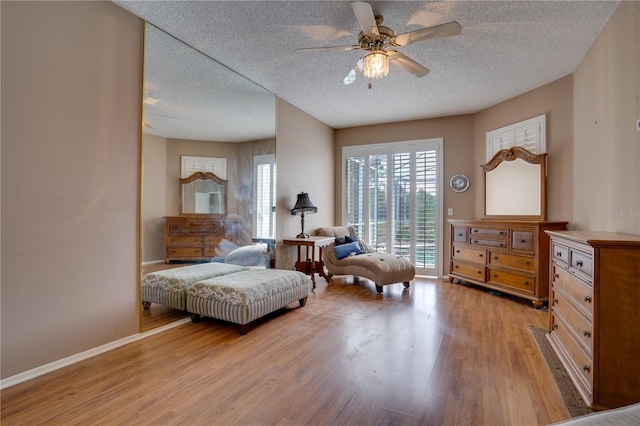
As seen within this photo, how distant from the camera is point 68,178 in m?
2.19

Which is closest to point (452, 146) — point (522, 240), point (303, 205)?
point (522, 240)

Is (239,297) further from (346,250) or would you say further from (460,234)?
(460,234)

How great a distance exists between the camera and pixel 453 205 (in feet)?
17.2

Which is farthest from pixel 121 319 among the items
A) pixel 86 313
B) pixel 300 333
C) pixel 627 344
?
pixel 627 344

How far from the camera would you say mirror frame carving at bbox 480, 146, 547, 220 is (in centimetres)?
400

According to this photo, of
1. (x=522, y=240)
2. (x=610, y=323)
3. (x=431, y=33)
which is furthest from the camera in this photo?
(x=522, y=240)

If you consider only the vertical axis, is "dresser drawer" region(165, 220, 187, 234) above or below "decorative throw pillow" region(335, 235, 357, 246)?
above

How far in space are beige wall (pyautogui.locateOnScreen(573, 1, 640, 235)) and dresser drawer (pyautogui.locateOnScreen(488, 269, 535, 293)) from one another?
84 centimetres

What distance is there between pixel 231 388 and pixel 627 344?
228 cm

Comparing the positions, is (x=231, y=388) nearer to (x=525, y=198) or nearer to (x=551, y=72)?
(x=525, y=198)

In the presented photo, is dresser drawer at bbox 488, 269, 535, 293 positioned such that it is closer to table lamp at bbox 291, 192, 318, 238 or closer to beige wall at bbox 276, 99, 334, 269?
table lamp at bbox 291, 192, 318, 238

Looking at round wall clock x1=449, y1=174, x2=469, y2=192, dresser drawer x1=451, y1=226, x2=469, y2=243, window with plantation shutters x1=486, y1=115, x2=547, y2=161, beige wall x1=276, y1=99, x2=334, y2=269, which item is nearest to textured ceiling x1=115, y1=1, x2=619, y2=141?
window with plantation shutters x1=486, y1=115, x2=547, y2=161

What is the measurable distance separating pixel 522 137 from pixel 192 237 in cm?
449

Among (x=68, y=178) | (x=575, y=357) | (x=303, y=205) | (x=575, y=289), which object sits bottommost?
(x=575, y=357)
